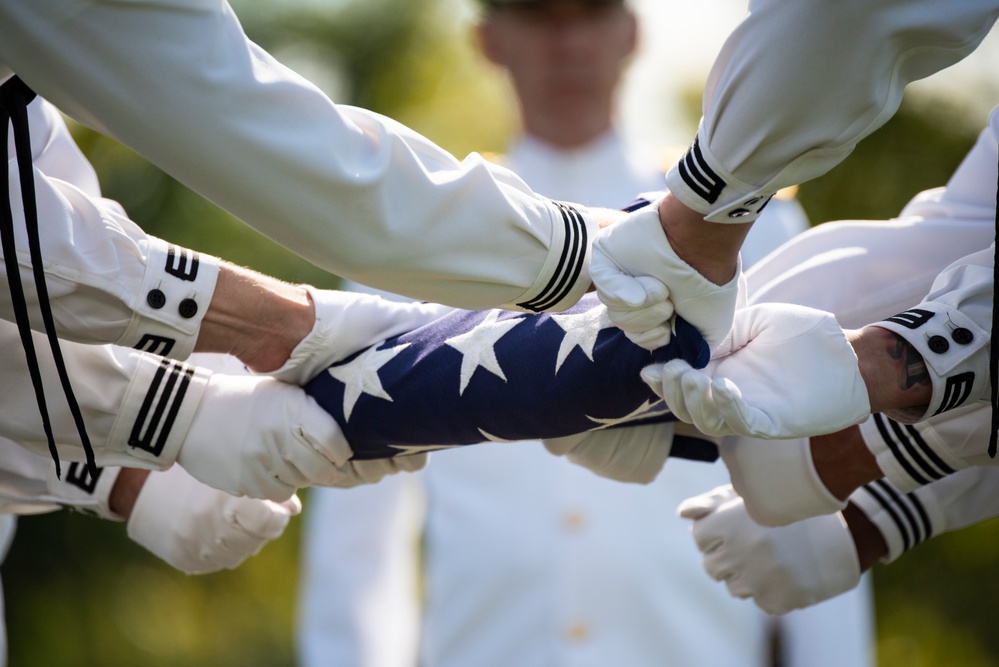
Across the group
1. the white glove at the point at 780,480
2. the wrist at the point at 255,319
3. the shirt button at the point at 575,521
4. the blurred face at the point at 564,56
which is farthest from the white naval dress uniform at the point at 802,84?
the blurred face at the point at 564,56

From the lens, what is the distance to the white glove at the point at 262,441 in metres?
1.66

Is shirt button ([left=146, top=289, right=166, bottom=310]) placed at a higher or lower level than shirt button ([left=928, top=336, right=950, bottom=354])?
lower

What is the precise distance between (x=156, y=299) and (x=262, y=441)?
0.24m

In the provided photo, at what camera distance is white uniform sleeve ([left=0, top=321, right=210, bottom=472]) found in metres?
1.67

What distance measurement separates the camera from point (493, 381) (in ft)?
5.16

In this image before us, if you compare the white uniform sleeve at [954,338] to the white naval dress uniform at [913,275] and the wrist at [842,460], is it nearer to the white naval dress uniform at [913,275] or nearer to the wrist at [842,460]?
the white naval dress uniform at [913,275]

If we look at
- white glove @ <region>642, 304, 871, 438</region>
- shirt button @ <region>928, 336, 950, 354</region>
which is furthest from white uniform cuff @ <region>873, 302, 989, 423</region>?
white glove @ <region>642, 304, 871, 438</region>

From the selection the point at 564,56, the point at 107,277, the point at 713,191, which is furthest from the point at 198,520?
the point at 564,56

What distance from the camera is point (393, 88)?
847 cm

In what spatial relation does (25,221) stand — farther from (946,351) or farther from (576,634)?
(576,634)

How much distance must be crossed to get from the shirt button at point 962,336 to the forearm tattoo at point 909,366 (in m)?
0.05

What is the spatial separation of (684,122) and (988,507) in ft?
16.9

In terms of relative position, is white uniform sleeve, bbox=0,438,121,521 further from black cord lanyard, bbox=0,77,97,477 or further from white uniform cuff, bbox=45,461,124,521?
black cord lanyard, bbox=0,77,97,477

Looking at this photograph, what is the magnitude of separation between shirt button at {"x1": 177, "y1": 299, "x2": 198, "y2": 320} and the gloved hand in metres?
0.17
